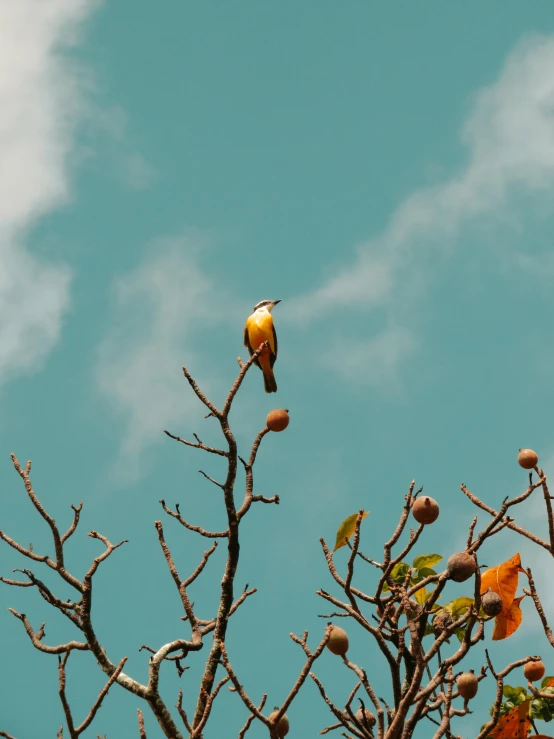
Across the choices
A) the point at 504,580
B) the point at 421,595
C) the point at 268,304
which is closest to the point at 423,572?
the point at 421,595

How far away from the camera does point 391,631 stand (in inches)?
169

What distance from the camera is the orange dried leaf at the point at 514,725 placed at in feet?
16.6

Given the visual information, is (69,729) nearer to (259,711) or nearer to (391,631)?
(259,711)

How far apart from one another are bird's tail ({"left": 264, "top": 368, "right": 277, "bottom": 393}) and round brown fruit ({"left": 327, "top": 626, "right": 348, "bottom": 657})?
210 inches

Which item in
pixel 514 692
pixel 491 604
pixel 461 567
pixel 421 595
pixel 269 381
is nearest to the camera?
pixel 461 567

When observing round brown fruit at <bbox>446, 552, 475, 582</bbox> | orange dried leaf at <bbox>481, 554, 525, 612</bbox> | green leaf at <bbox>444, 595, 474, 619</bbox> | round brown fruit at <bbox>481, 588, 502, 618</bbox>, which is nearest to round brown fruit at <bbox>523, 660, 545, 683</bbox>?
orange dried leaf at <bbox>481, 554, 525, 612</bbox>

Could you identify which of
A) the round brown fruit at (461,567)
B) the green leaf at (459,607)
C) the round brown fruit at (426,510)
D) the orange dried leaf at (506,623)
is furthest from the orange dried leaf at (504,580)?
the round brown fruit at (461,567)

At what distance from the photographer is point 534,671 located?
218 inches

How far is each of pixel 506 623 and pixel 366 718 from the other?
1001 millimetres

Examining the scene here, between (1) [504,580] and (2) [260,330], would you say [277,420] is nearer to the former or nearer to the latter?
(1) [504,580]

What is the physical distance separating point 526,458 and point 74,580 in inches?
117

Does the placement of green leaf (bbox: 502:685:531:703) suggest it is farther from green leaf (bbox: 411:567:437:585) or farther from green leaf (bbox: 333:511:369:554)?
green leaf (bbox: 333:511:369:554)

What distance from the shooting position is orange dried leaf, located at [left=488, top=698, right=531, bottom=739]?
505 centimetres

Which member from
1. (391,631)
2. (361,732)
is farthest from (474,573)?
(361,732)
